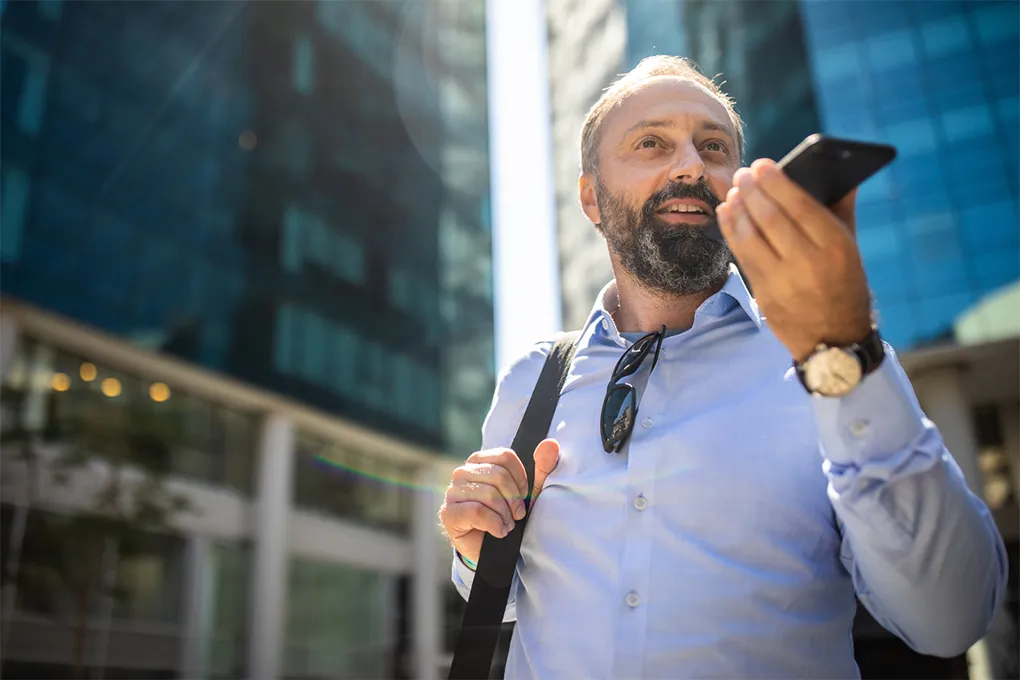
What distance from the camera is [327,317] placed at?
29562 millimetres

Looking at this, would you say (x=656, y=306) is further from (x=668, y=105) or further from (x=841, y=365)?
(x=841, y=365)

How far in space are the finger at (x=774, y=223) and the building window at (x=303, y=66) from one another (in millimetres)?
31463

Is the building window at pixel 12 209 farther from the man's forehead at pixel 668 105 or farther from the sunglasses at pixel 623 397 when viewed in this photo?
the sunglasses at pixel 623 397

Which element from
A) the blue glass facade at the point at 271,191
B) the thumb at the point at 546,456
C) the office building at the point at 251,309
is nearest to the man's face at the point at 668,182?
the thumb at the point at 546,456

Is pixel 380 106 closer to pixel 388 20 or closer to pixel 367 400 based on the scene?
pixel 388 20

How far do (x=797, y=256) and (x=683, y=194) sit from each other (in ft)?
2.79

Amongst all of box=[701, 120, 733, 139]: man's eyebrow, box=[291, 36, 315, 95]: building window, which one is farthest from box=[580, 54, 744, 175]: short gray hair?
box=[291, 36, 315, 95]: building window

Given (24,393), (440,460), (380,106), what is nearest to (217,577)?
(24,393)

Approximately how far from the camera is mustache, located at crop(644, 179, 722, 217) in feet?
6.63

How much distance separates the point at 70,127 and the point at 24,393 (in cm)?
711

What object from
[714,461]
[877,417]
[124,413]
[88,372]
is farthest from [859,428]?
[124,413]

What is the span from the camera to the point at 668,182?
80.8 inches

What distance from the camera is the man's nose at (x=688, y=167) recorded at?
2012 millimetres

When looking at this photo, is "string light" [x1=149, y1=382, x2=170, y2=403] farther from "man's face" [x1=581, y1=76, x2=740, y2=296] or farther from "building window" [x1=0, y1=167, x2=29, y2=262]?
"man's face" [x1=581, y1=76, x2=740, y2=296]
